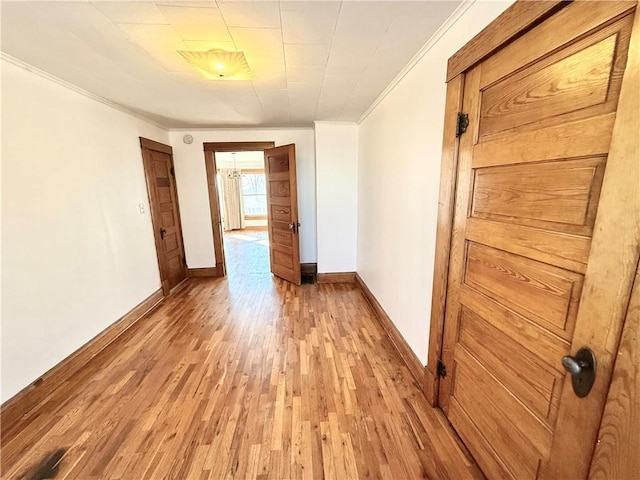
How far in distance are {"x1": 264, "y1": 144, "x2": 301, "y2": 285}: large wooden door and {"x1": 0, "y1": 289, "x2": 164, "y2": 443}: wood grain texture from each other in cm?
204

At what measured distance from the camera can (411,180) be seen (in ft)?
6.31

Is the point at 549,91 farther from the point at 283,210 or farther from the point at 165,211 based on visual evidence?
the point at 165,211

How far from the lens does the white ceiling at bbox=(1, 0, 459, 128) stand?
1.25 meters

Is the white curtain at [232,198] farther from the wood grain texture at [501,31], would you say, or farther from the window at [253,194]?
the wood grain texture at [501,31]

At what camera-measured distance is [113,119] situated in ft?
8.61

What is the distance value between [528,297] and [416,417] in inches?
42.9

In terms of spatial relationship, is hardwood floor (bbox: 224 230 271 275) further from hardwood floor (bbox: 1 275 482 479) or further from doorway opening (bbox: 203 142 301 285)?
hardwood floor (bbox: 1 275 482 479)

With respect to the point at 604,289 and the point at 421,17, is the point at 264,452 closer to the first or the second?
the point at 604,289

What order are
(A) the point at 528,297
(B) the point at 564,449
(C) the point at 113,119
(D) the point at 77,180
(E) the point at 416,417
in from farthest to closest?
1. (C) the point at 113,119
2. (D) the point at 77,180
3. (E) the point at 416,417
4. (A) the point at 528,297
5. (B) the point at 564,449

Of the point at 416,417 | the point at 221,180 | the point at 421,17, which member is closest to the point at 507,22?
the point at 421,17

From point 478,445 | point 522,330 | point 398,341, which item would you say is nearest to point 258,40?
point 522,330

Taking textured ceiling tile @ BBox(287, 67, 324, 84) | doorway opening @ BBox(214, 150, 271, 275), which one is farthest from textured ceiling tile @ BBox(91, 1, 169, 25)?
doorway opening @ BBox(214, 150, 271, 275)

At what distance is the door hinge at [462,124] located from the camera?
50.1 inches

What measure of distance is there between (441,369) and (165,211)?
3746mm
